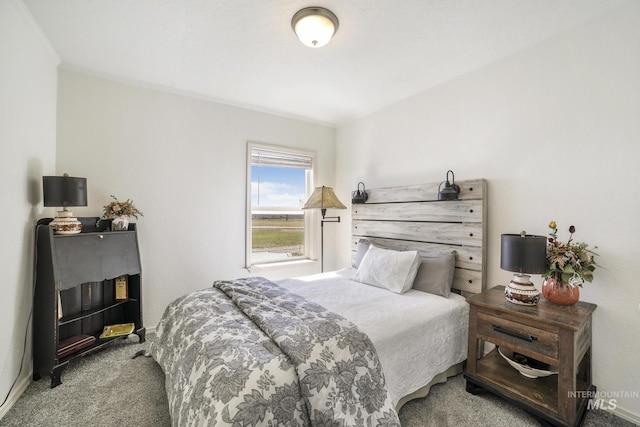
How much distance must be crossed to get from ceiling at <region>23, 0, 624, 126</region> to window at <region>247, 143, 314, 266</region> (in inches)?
35.2

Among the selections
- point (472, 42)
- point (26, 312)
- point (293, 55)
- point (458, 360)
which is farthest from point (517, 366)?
point (26, 312)

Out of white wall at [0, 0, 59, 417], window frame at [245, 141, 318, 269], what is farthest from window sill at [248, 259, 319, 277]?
white wall at [0, 0, 59, 417]

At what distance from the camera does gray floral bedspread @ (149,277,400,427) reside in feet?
3.72

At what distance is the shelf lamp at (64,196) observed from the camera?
202 cm

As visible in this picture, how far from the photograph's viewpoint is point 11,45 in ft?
5.57

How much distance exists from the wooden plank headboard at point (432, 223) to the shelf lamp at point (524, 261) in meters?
0.46

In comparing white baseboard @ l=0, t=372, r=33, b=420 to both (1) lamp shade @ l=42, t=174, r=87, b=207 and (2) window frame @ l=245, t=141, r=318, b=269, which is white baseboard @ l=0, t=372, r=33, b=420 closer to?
(1) lamp shade @ l=42, t=174, r=87, b=207

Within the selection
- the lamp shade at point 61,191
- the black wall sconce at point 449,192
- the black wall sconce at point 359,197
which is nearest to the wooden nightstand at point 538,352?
the black wall sconce at point 449,192

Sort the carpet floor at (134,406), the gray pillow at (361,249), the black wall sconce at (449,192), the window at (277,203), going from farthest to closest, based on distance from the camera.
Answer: the window at (277,203), the gray pillow at (361,249), the black wall sconce at (449,192), the carpet floor at (134,406)

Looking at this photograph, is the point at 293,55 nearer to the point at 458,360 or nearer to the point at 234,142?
the point at 234,142

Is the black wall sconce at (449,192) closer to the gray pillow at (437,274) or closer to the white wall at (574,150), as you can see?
the white wall at (574,150)

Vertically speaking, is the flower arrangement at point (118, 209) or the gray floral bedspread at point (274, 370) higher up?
the flower arrangement at point (118, 209)

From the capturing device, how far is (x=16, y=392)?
1.78 m

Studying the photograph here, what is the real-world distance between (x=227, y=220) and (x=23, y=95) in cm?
185
